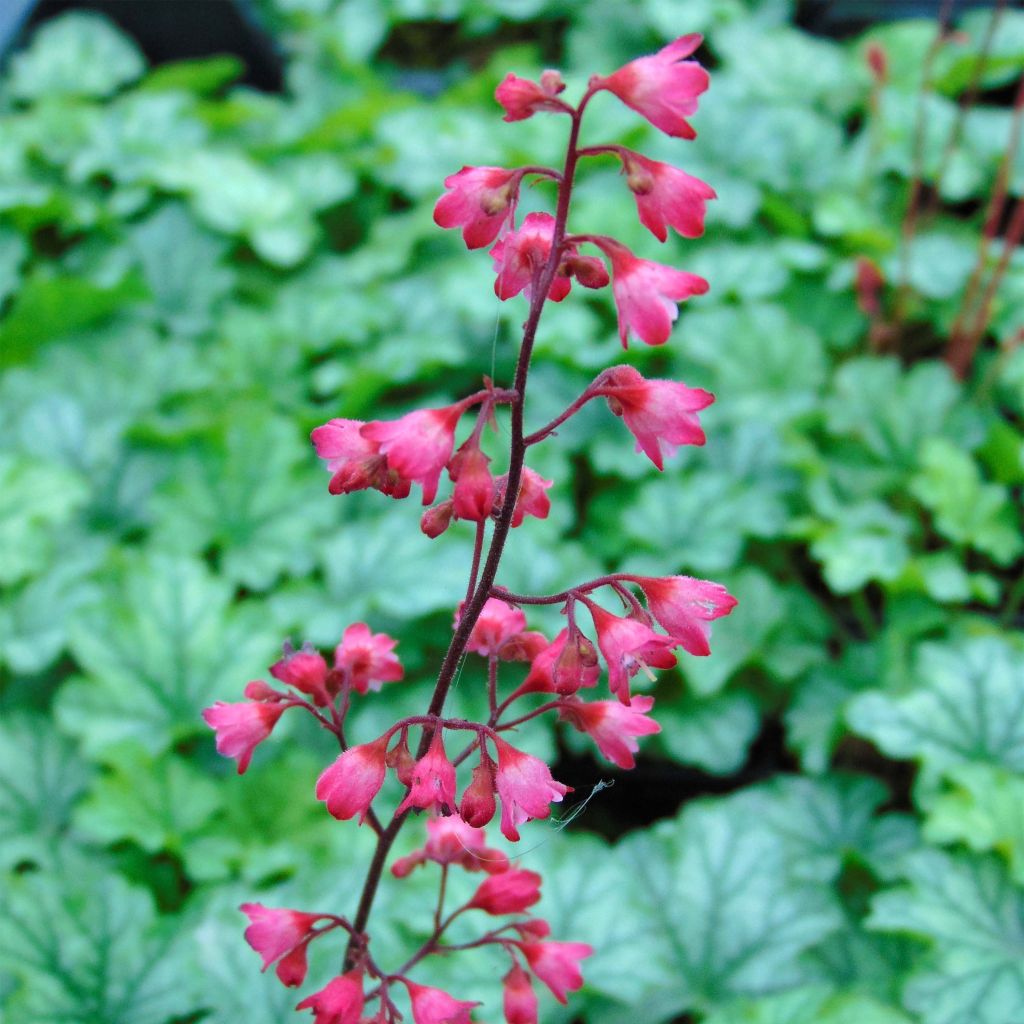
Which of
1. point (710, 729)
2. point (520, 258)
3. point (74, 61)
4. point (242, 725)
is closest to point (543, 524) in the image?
point (710, 729)

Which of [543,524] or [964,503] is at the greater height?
[964,503]

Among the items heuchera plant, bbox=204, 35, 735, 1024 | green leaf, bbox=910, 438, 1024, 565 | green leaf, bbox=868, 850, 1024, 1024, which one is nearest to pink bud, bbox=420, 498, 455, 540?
heuchera plant, bbox=204, 35, 735, 1024

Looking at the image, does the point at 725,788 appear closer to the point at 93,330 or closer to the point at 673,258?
the point at 673,258

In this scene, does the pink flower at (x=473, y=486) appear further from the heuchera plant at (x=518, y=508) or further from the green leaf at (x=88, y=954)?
the green leaf at (x=88, y=954)

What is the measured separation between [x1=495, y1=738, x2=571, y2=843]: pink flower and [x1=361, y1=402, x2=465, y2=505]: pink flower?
25cm

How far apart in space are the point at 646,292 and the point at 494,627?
40 cm

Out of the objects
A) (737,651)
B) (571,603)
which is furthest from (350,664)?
(737,651)

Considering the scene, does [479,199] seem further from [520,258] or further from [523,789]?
[523,789]

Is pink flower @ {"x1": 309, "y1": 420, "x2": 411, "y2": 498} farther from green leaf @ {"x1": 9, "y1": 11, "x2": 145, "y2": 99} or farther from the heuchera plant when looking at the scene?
green leaf @ {"x1": 9, "y1": 11, "x2": 145, "y2": 99}

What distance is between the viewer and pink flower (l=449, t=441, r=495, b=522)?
835 millimetres

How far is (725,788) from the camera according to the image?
229 cm

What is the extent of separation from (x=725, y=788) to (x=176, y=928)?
118 cm

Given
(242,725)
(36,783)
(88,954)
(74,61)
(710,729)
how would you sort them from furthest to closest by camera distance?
(74,61) < (710,729) < (36,783) < (88,954) < (242,725)

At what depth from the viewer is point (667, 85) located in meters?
0.82
